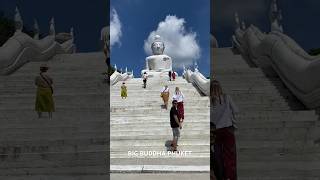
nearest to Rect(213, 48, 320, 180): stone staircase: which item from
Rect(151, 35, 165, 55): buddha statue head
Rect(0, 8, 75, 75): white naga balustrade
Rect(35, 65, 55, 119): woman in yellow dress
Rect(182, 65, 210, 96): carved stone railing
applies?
Rect(35, 65, 55, 119): woman in yellow dress

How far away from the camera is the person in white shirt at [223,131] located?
15.7 feet

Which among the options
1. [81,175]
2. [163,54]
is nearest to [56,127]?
[81,175]

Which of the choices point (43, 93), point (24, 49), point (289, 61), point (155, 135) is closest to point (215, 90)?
point (43, 93)

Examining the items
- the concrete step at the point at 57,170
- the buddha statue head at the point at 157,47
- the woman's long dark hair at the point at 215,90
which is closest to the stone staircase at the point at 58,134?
the concrete step at the point at 57,170

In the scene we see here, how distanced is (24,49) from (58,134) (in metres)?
7.41

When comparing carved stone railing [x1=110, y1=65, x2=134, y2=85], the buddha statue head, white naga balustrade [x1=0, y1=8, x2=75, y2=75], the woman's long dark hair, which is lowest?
the woman's long dark hair

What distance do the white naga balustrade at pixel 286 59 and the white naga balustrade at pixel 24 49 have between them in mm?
4166

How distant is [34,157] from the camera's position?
659cm

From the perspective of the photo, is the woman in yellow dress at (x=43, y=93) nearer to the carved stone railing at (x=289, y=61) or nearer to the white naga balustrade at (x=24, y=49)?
the carved stone railing at (x=289, y=61)

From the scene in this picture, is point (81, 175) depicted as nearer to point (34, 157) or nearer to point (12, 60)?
point (34, 157)

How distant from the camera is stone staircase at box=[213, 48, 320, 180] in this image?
19.2 ft

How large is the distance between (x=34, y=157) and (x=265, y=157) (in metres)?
2.58

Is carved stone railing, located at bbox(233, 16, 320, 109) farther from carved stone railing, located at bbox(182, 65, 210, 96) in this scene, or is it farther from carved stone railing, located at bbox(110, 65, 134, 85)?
carved stone railing, located at bbox(110, 65, 134, 85)

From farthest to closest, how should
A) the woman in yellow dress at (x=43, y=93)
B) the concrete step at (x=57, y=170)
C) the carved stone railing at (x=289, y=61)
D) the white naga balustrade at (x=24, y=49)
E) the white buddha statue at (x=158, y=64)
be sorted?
the white buddha statue at (x=158, y=64) < the white naga balustrade at (x=24, y=49) < the woman in yellow dress at (x=43, y=93) < the carved stone railing at (x=289, y=61) < the concrete step at (x=57, y=170)
